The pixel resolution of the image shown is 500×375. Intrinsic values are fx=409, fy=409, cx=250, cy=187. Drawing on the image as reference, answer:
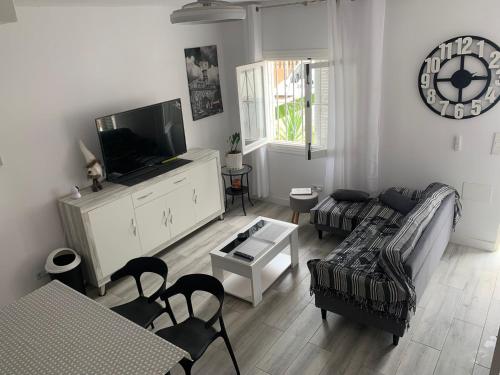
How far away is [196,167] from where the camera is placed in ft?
15.4

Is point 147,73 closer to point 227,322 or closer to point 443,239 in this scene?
point 227,322

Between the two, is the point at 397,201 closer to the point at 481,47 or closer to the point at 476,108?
the point at 476,108

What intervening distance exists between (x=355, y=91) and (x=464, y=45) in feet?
3.63

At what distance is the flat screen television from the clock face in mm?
2636

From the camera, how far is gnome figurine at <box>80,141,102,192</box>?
3.84 m

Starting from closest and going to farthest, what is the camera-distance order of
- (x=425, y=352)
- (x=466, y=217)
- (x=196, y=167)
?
(x=425, y=352) → (x=466, y=217) → (x=196, y=167)

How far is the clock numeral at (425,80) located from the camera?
4059mm

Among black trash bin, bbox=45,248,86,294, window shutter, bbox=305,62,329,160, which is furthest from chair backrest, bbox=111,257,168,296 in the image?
window shutter, bbox=305,62,329,160

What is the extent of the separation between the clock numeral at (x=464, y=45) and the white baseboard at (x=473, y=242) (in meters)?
1.88

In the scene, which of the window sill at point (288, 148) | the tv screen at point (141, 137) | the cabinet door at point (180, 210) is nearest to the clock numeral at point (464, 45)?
the window sill at point (288, 148)

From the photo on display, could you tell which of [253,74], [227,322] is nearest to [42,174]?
[227,322]

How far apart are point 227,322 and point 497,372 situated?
99.6 inches

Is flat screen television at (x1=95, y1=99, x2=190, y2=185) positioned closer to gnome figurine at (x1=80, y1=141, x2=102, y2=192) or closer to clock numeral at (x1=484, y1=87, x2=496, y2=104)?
gnome figurine at (x1=80, y1=141, x2=102, y2=192)

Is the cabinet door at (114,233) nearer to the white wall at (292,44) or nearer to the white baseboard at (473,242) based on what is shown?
the white wall at (292,44)
